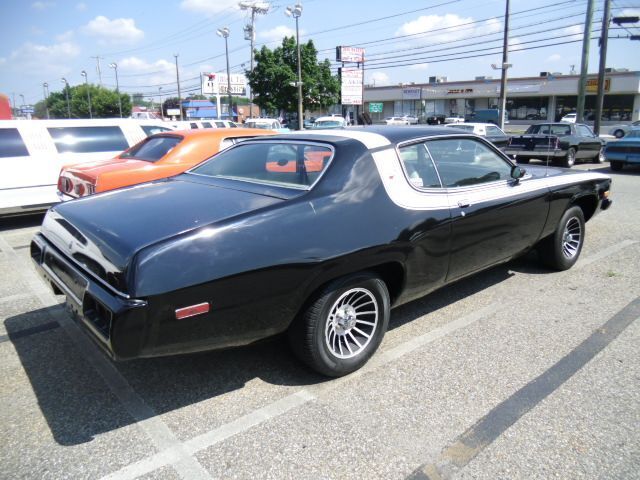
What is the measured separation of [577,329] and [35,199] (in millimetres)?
7852

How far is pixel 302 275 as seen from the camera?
8.93 ft

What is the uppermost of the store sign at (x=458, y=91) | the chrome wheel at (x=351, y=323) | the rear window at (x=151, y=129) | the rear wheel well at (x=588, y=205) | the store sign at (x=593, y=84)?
the store sign at (x=458, y=91)

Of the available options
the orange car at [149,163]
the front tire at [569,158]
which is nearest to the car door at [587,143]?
the front tire at [569,158]

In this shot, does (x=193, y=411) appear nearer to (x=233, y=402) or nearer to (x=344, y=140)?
(x=233, y=402)

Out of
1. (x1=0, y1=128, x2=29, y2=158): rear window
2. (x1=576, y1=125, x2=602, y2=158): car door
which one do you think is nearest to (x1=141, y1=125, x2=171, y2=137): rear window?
(x1=0, y1=128, x2=29, y2=158): rear window

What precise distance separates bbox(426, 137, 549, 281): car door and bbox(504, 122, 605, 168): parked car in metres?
12.0

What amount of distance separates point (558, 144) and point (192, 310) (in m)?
15.9

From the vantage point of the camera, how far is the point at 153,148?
287 inches

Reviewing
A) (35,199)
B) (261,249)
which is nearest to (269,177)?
(261,249)

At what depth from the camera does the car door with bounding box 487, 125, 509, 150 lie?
1753cm

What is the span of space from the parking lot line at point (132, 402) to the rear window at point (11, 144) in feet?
14.4

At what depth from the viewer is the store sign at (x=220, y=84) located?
147 ft

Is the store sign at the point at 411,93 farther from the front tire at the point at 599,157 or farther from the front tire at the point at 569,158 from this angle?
the front tire at the point at 569,158

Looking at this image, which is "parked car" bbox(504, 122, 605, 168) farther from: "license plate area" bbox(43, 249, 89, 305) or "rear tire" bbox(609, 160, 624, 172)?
"license plate area" bbox(43, 249, 89, 305)
